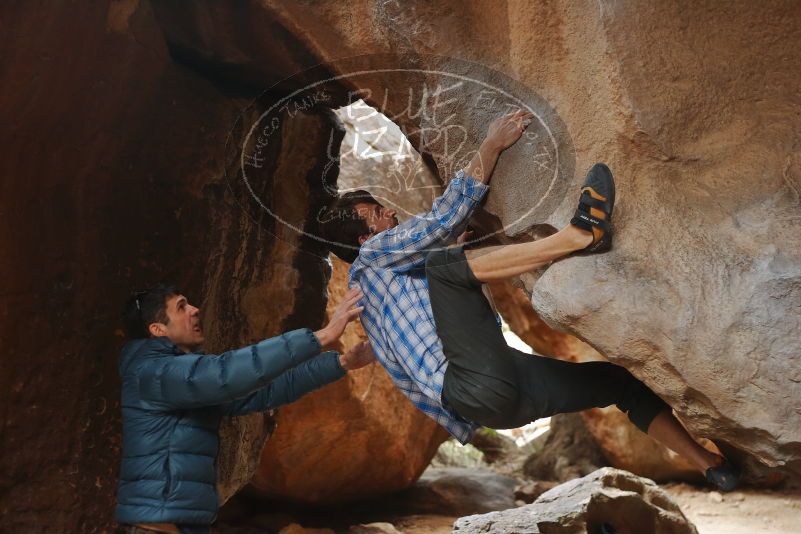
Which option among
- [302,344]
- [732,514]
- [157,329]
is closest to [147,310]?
[157,329]

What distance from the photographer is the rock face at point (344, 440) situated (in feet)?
17.7

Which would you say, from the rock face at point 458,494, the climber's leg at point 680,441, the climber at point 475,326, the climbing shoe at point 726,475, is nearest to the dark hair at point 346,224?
the climber at point 475,326

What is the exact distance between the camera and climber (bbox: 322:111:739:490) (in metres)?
2.53

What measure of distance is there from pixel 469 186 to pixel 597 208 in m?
0.48

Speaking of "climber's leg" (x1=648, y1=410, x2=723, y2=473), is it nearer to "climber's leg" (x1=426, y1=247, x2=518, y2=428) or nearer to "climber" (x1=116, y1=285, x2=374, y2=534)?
"climber's leg" (x1=426, y1=247, x2=518, y2=428)

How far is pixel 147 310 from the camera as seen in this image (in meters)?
2.92

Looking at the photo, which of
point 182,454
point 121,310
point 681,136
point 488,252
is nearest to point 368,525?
point 121,310

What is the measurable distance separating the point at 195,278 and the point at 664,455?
4577 millimetres

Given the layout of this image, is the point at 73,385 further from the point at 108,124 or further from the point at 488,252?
the point at 488,252

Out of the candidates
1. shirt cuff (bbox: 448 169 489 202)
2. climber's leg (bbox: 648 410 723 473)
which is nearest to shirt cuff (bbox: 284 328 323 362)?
shirt cuff (bbox: 448 169 489 202)

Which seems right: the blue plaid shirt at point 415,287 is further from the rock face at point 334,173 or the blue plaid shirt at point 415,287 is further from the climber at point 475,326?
the rock face at point 334,173

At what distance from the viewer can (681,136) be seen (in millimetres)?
2594

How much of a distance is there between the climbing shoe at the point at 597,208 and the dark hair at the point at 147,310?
1554 millimetres

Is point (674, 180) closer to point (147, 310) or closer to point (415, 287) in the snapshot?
point (415, 287)
